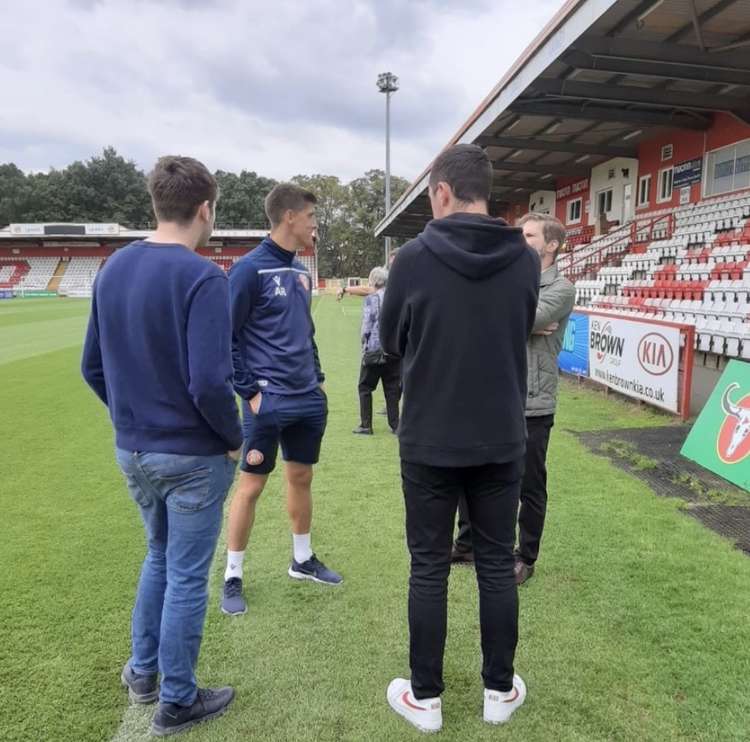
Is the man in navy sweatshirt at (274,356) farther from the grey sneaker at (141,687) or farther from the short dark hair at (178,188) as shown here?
the short dark hair at (178,188)

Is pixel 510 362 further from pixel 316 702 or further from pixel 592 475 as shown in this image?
pixel 592 475

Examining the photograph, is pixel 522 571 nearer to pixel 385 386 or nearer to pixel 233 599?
pixel 233 599

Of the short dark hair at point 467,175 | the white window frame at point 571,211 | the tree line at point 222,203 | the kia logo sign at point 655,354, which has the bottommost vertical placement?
the kia logo sign at point 655,354

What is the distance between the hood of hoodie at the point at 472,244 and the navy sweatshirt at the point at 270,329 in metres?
1.14

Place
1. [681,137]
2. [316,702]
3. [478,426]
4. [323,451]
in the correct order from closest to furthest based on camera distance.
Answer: [478,426] → [316,702] → [323,451] → [681,137]

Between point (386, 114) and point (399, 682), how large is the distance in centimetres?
4092

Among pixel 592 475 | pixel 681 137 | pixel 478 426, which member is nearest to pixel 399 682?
pixel 478 426

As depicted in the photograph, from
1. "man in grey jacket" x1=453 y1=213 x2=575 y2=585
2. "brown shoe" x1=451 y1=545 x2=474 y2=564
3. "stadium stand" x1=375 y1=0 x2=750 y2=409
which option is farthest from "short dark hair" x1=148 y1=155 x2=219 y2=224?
"stadium stand" x1=375 y1=0 x2=750 y2=409

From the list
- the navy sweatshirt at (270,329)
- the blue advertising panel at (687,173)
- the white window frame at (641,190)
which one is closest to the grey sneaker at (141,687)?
the navy sweatshirt at (270,329)

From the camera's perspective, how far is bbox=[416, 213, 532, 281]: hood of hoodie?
195 centimetres

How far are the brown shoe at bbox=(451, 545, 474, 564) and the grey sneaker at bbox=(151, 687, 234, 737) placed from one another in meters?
1.59

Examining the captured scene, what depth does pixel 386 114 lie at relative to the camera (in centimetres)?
3931

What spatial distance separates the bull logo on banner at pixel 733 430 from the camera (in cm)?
483

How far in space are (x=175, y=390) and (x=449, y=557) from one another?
112 cm
